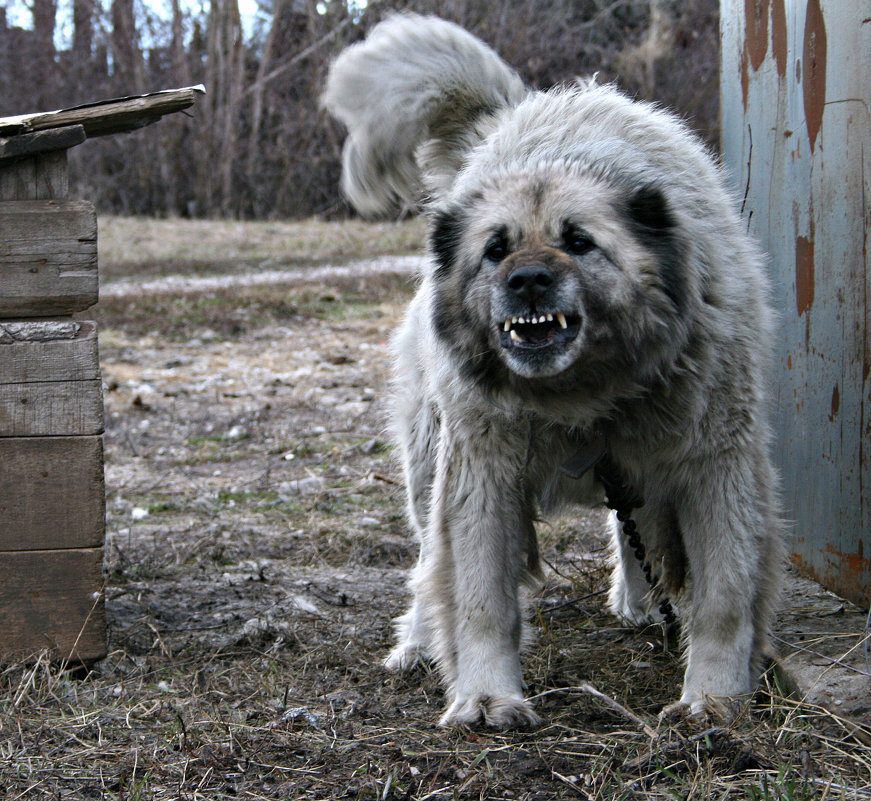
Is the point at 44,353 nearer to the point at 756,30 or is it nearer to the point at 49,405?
the point at 49,405

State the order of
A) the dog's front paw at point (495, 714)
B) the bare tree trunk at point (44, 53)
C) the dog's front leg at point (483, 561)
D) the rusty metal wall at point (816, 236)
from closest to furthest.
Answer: the dog's front paw at point (495, 714) → the dog's front leg at point (483, 561) → the rusty metal wall at point (816, 236) → the bare tree trunk at point (44, 53)

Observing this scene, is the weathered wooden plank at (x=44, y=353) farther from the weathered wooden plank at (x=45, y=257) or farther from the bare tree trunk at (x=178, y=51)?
the bare tree trunk at (x=178, y=51)

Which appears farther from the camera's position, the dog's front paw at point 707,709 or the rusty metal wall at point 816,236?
the rusty metal wall at point 816,236

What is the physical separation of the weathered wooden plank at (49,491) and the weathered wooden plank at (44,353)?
20 centimetres

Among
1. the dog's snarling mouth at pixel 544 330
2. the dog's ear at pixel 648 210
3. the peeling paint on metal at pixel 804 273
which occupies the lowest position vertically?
the dog's snarling mouth at pixel 544 330

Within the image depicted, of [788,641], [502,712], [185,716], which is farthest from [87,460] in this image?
[788,641]

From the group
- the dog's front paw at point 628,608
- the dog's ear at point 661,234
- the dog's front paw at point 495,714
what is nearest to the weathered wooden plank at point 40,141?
the dog's ear at point 661,234

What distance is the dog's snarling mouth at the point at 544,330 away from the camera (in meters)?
2.63

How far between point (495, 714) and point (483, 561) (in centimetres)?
43

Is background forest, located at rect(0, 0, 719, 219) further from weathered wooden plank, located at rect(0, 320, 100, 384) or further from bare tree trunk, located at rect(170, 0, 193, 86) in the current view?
weathered wooden plank, located at rect(0, 320, 100, 384)

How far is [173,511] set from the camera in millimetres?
5176

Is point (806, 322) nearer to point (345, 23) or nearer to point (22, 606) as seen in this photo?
point (22, 606)

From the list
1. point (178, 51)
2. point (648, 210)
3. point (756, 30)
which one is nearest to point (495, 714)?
point (648, 210)

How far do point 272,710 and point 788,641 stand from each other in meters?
1.58
